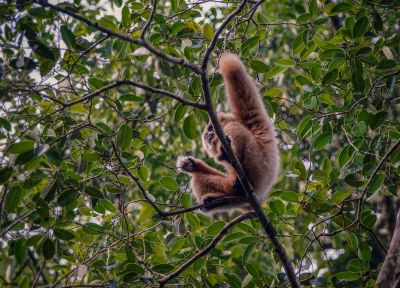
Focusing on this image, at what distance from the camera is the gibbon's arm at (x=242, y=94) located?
4600 millimetres

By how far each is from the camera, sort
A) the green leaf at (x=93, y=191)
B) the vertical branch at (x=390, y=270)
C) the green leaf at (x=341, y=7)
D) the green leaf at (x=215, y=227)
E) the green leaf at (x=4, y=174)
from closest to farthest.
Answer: the green leaf at (x=4, y=174) → the green leaf at (x=93, y=191) → the vertical branch at (x=390, y=270) → the green leaf at (x=341, y=7) → the green leaf at (x=215, y=227)

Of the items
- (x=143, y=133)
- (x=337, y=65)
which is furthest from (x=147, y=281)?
(x=337, y=65)

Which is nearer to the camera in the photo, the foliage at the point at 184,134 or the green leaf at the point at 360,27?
the foliage at the point at 184,134

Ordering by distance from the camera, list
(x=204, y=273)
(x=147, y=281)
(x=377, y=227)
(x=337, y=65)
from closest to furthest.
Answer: (x=147, y=281), (x=337, y=65), (x=204, y=273), (x=377, y=227)

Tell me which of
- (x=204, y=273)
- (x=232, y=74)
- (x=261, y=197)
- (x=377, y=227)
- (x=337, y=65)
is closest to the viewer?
(x=337, y=65)

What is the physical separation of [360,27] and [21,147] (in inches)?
107

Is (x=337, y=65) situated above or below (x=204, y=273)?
above

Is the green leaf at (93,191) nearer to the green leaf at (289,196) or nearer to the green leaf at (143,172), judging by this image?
the green leaf at (143,172)

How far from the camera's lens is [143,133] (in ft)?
15.4

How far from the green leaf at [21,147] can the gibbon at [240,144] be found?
183 cm

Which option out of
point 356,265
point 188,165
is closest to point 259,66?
point 188,165

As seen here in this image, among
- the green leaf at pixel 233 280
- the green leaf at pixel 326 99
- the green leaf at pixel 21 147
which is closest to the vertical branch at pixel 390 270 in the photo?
the green leaf at pixel 233 280

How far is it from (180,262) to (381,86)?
2457mm

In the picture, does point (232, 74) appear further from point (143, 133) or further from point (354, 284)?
point (354, 284)
